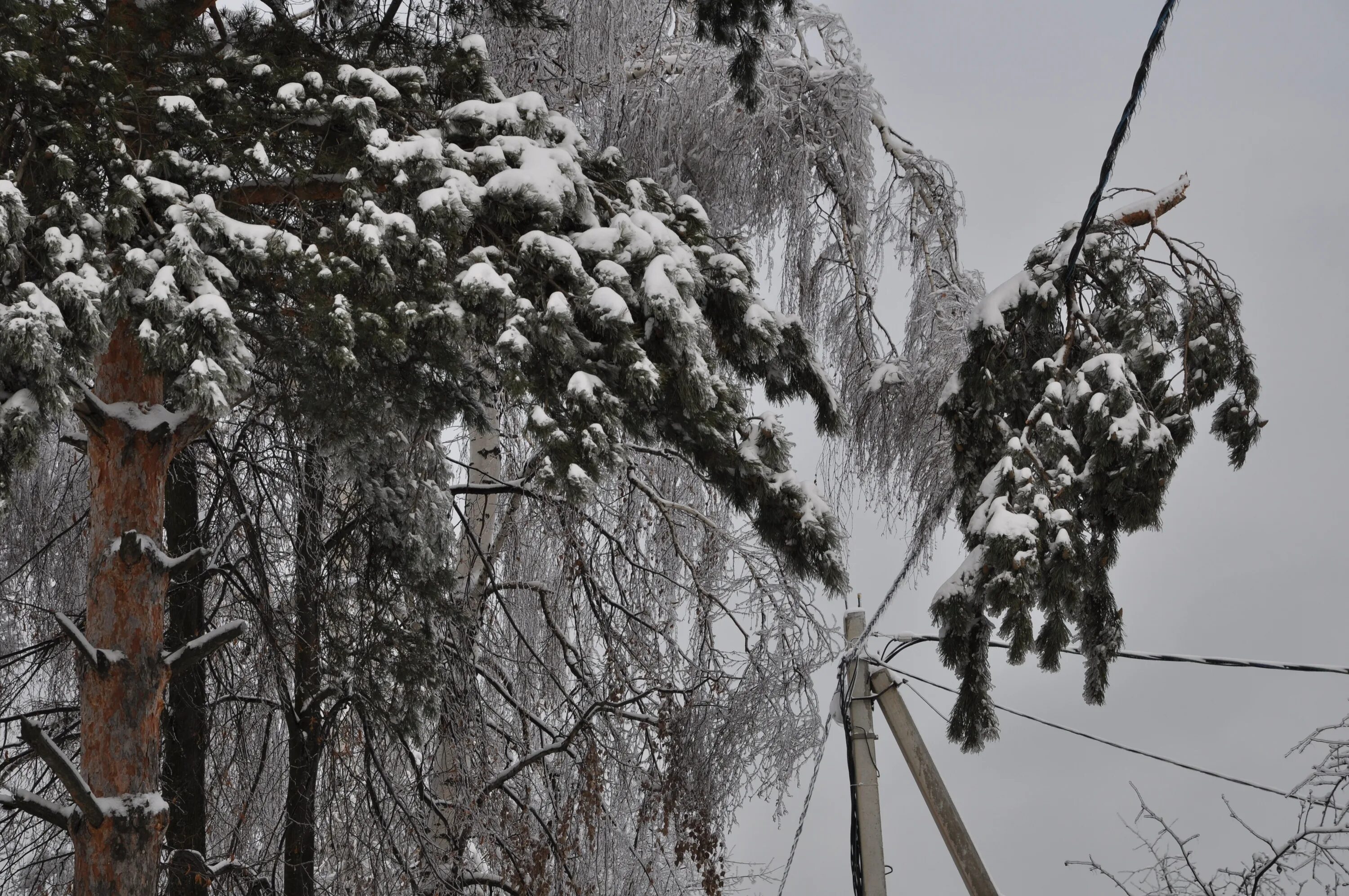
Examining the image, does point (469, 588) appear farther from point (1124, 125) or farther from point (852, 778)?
point (1124, 125)

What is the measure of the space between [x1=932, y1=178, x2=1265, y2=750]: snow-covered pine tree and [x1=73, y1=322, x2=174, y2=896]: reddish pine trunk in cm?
308

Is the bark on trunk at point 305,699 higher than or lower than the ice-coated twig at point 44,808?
higher

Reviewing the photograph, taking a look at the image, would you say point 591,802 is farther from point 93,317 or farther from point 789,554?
point 93,317

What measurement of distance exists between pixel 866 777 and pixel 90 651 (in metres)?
3.91

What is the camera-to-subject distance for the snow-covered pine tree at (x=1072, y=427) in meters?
4.43

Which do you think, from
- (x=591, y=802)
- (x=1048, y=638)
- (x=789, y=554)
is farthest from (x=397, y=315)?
(x=591, y=802)

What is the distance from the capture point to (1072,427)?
4.86 metres

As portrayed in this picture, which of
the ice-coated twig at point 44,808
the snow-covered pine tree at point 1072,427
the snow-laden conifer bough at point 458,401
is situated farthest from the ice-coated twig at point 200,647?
the snow-covered pine tree at point 1072,427

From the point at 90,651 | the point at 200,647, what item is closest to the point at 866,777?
the point at 200,647

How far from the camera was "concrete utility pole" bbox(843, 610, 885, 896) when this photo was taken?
648 cm

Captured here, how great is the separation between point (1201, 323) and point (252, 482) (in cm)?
540

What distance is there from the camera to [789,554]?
4977mm

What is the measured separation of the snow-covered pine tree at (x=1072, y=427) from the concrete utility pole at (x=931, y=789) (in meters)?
1.41

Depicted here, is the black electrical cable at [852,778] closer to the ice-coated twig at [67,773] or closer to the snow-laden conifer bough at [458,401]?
the snow-laden conifer bough at [458,401]
